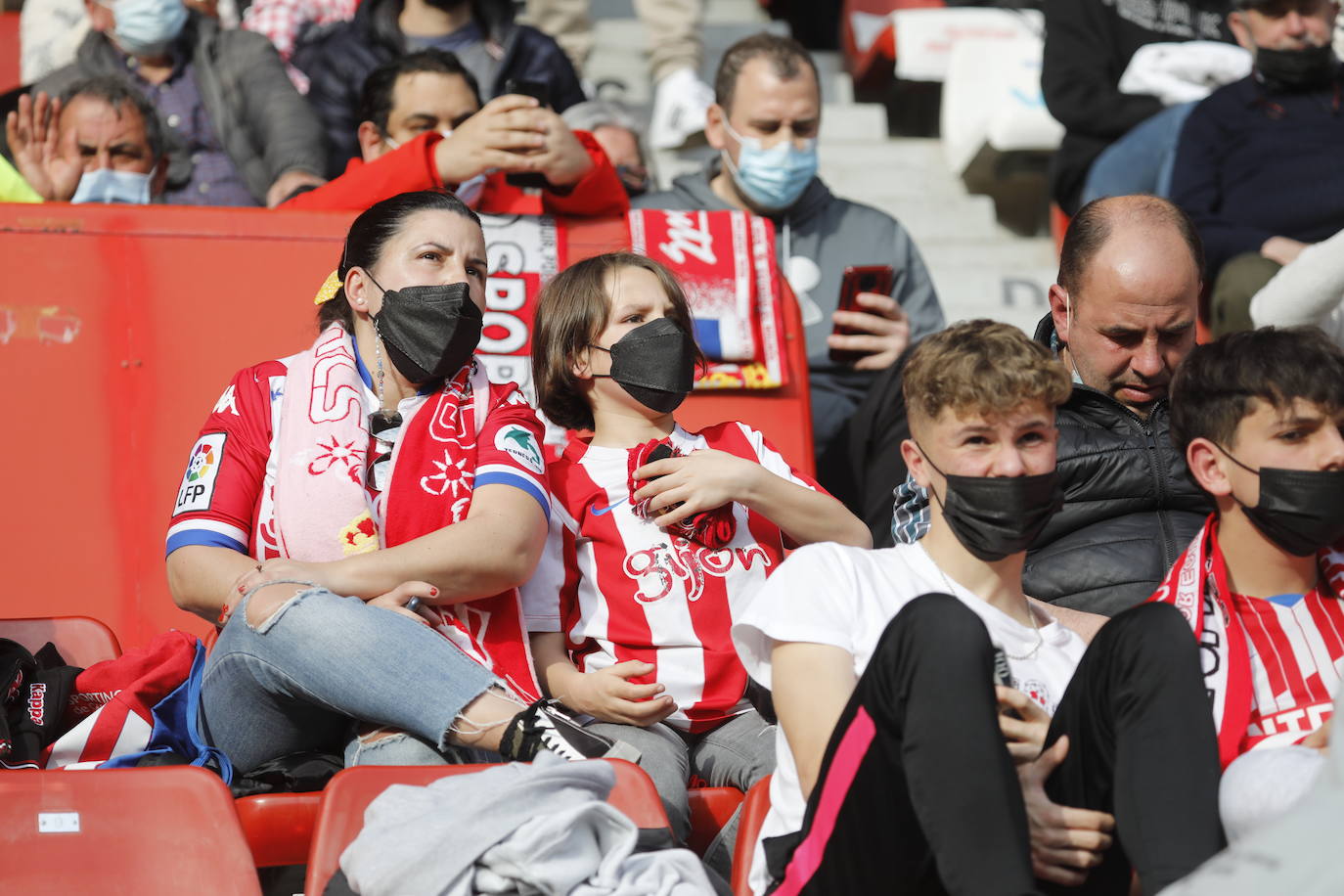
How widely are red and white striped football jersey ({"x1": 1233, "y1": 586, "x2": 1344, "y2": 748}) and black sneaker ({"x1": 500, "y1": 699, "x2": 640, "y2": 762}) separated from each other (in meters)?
0.95

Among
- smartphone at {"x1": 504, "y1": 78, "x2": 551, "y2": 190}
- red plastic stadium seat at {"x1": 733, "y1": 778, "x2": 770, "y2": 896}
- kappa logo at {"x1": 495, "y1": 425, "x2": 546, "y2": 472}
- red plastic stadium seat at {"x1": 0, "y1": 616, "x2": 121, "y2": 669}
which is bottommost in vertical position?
red plastic stadium seat at {"x1": 0, "y1": 616, "x2": 121, "y2": 669}

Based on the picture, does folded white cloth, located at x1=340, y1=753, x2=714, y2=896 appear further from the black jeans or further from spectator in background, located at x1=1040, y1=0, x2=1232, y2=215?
spectator in background, located at x1=1040, y1=0, x2=1232, y2=215

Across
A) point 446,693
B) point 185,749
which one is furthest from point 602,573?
point 185,749

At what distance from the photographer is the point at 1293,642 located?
2432 millimetres

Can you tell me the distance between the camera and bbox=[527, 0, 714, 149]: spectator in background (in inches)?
262

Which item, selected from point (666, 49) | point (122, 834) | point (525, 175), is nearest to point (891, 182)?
point (666, 49)

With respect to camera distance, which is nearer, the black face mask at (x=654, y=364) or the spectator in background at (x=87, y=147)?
the black face mask at (x=654, y=364)

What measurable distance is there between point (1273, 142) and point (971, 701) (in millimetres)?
3678

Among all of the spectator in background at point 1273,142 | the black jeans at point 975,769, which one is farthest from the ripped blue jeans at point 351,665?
the spectator in background at point 1273,142

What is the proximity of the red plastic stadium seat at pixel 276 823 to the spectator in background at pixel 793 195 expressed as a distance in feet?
7.48

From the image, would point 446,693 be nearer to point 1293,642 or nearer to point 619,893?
point 619,893

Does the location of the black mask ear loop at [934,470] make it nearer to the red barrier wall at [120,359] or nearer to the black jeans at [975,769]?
the black jeans at [975,769]

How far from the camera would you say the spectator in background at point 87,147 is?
430 centimetres

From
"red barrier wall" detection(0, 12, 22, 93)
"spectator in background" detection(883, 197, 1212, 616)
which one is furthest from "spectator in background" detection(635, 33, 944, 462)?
"red barrier wall" detection(0, 12, 22, 93)
